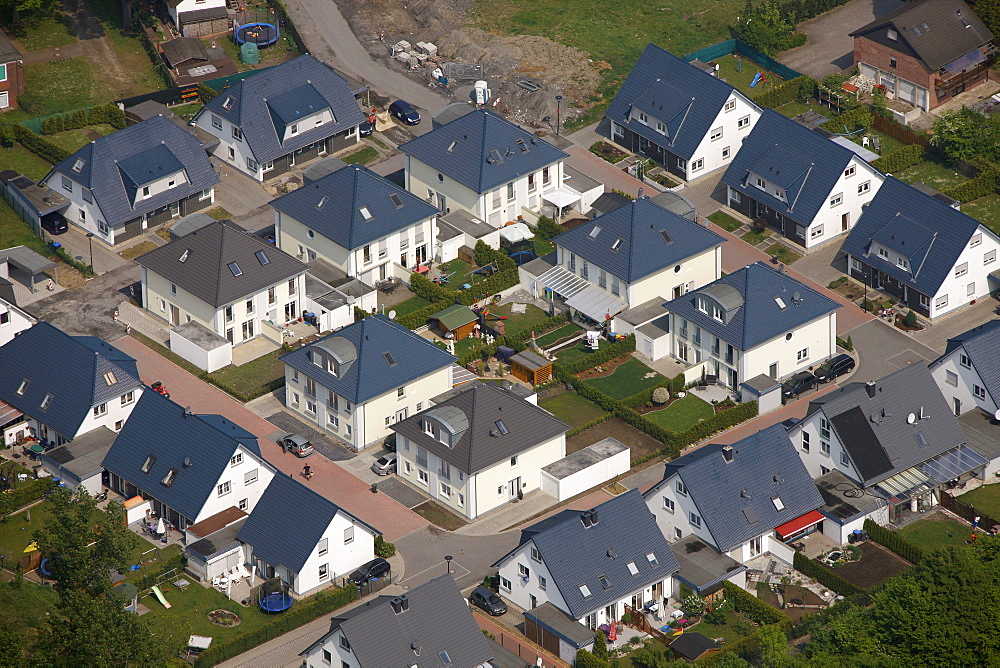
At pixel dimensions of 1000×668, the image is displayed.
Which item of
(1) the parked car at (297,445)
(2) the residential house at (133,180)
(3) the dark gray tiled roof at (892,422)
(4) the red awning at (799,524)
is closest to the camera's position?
(4) the red awning at (799,524)

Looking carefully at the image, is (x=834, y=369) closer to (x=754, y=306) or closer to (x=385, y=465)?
(x=754, y=306)

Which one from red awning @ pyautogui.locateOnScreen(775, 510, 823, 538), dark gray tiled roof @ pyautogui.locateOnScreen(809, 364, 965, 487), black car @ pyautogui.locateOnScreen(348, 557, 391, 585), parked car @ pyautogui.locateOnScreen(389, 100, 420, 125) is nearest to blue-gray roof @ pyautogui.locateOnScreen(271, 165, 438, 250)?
parked car @ pyautogui.locateOnScreen(389, 100, 420, 125)

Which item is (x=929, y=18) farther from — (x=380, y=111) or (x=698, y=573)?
(x=698, y=573)

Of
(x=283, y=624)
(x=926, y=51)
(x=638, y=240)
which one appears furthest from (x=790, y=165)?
→ (x=283, y=624)

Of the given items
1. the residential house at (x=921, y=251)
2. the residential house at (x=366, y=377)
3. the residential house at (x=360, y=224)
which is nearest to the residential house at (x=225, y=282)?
the residential house at (x=360, y=224)

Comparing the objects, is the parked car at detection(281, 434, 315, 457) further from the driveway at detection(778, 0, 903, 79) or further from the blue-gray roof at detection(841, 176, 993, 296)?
the driveway at detection(778, 0, 903, 79)

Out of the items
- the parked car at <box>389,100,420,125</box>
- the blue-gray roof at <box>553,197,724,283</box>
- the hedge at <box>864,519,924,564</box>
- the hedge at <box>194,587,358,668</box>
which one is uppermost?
the blue-gray roof at <box>553,197,724,283</box>

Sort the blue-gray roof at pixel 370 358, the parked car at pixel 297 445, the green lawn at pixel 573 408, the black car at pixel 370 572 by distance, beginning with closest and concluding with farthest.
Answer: the black car at pixel 370 572 → the parked car at pixel 297 445 → the blue-gray roof at pixel 370 358 → the green lawn at pixel 573 408

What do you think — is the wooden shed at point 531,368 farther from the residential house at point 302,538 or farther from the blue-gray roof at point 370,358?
the residential house at point 302,538
